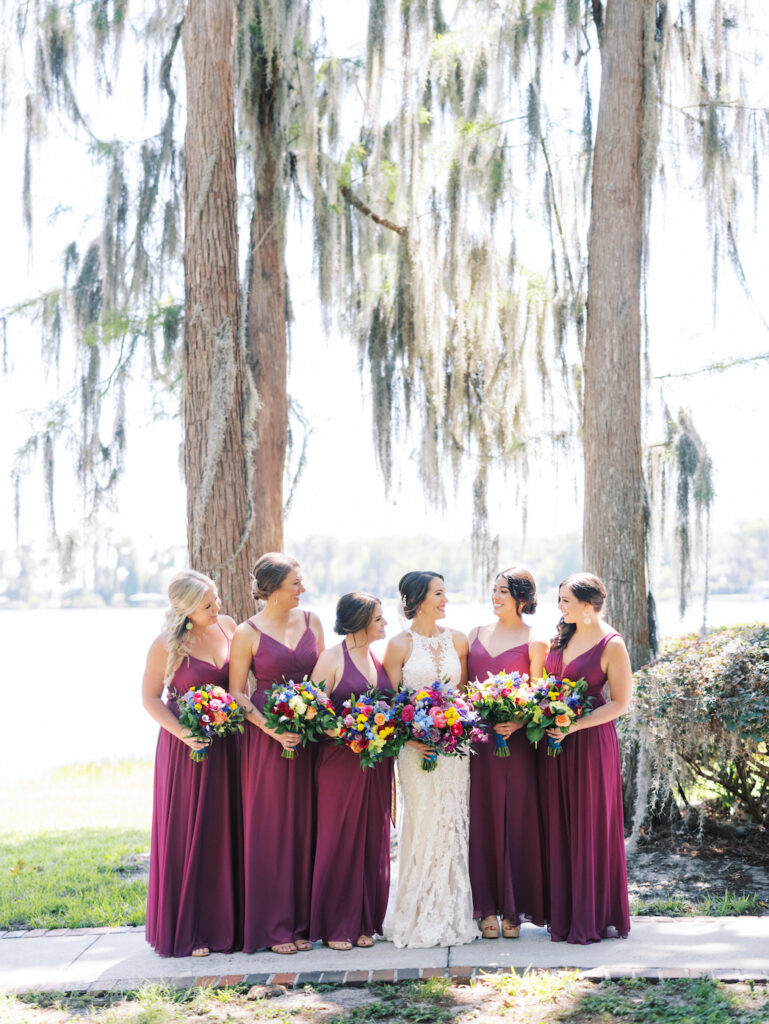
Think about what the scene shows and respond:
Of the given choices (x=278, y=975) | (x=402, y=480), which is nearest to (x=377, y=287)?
(x=402, y=480)

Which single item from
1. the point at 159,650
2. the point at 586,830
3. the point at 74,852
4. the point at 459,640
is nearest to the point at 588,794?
the point at 586,830

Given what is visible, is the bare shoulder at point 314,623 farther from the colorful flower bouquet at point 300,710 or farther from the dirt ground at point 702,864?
the dirt ground at point 702,864

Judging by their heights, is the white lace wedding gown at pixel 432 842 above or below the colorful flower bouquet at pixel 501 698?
below

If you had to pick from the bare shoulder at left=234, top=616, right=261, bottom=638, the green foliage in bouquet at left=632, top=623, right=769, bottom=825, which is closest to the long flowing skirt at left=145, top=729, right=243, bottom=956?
the bare shoulder at left=234, top=616, right=261, bottom=638

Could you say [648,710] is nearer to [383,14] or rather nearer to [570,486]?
[570,486]

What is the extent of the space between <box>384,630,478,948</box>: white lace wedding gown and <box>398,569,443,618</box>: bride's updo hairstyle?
0.16 m

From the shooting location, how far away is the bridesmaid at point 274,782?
13.7ft

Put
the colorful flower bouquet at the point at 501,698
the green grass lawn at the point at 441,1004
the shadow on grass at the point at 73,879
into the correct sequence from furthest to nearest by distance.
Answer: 1. the shadow on grass at the point at 73,879
2. the colorful flower bouquet at the point at 501,698
3. the green grass lawn at the point at 441,1004

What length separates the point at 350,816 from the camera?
4.23 meters

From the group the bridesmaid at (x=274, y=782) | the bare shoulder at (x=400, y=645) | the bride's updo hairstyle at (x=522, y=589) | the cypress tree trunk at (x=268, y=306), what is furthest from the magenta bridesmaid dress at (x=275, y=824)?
the cypress tree trunk at (x=268, y=306)

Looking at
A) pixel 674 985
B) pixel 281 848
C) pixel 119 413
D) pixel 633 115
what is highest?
pixel 633 115

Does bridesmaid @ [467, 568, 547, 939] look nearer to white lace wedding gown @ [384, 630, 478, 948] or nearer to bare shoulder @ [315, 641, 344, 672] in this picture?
white lace wedding gown @ [384, 630, 478, 948]

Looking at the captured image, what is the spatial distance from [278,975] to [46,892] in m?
2.31

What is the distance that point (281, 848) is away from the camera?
4.23 metres
